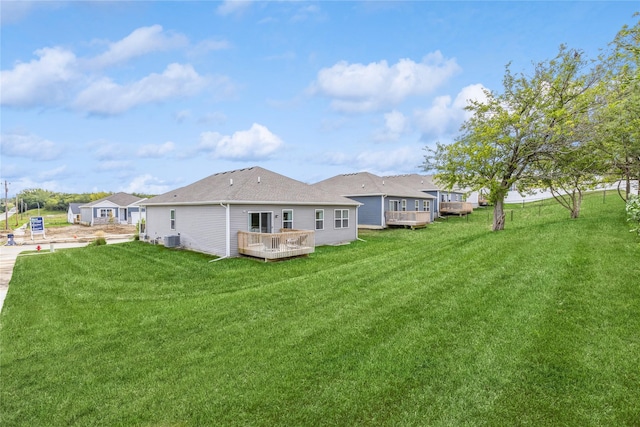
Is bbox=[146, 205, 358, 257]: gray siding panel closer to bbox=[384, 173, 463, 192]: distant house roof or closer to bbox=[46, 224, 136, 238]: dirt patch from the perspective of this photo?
bbox=[46, 224, 136, 238]: dirt patch

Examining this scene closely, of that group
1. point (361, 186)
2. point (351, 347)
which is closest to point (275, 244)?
point (351, 347)

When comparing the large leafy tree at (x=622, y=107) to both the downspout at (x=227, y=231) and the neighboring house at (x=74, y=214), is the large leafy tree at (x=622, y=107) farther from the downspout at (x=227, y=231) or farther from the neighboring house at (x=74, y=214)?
the neighboring house at (x=74, y=214)

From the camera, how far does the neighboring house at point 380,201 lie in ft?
81.1

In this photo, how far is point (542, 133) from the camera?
1382 cm

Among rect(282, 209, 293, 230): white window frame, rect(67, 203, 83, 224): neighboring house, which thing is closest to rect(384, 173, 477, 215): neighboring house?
rect(282, 209, 293, 230): white window frame

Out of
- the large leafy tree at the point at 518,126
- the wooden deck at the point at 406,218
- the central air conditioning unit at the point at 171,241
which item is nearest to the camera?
the large leafy tree at the point at 518,126

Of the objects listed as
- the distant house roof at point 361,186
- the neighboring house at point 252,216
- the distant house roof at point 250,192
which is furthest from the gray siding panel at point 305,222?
the distant house roof at point 361,186

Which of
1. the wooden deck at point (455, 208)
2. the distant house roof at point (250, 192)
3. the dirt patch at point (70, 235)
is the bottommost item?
the dirt patch at point (70, 235)

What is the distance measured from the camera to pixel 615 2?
1095cm

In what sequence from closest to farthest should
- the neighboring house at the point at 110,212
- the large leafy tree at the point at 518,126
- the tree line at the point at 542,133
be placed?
the tree line at the point at 542,133, the large leafy tree at the point at 518,126, the neighboring house at the point at 110,212

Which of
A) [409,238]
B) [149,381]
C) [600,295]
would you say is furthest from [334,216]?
[149,381]

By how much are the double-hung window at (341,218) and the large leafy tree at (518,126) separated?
616 cm

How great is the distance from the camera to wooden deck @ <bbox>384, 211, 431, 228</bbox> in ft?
79.6

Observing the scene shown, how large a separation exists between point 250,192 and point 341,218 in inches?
233
